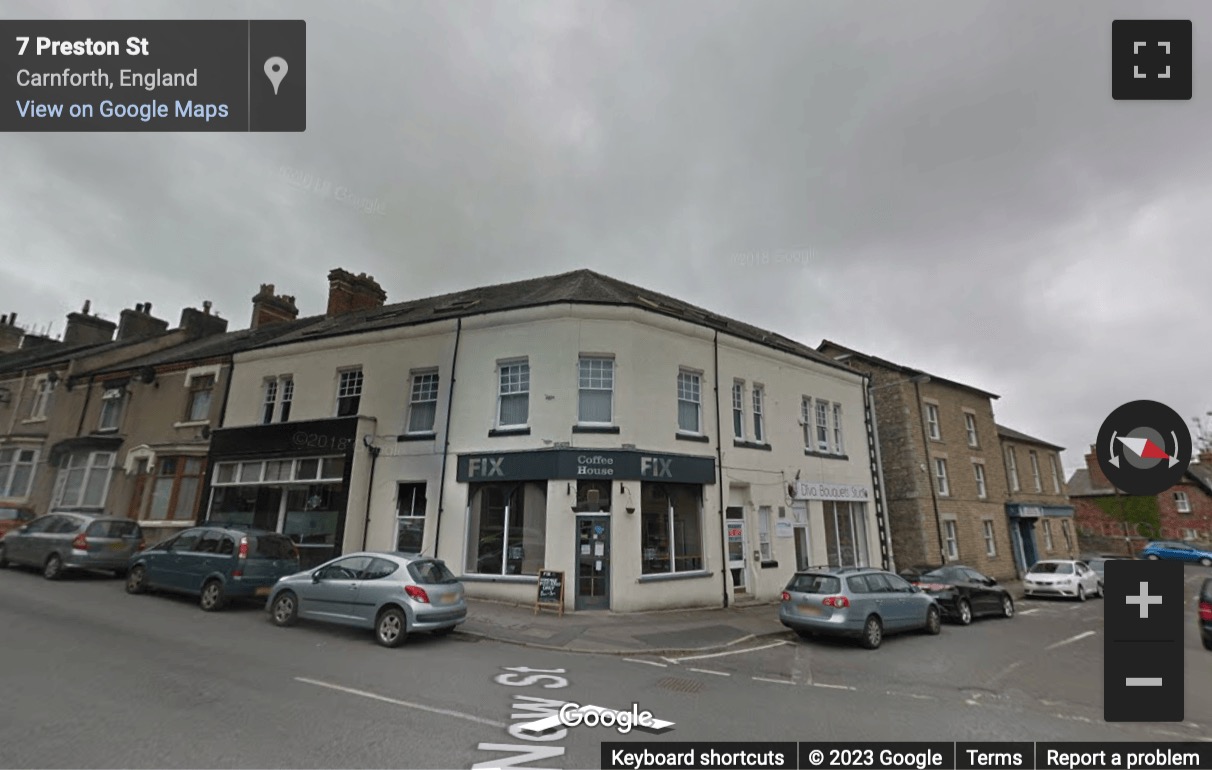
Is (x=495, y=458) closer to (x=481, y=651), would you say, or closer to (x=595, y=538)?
(x=595, y=538)

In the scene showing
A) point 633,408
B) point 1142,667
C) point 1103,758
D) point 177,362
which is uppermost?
point 177,362

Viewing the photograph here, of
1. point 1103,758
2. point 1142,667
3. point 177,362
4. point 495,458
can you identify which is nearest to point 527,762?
point 1142,667

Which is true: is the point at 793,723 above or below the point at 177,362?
below

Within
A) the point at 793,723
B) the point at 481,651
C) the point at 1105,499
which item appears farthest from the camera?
the point at 1105,499

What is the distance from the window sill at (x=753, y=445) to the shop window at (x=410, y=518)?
8.94 meters

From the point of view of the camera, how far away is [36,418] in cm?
2242

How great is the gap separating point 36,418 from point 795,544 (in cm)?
2995

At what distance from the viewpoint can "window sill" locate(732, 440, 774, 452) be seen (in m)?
16.1

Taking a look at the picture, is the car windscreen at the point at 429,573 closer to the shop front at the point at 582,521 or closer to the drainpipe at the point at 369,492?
the shop front at the point at 582,521

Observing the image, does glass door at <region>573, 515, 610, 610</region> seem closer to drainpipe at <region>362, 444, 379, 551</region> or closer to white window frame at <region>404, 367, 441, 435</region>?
white window frame at <region>404, 367, 441, 435</region>

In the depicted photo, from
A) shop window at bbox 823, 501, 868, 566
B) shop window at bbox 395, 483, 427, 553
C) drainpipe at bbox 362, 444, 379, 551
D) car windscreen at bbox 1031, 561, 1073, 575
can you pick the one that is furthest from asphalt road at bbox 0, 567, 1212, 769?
car windscreen at bbox 1031, 561, 1073, 575

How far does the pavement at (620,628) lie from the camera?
9.93 meters

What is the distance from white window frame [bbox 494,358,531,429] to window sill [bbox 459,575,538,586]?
12.1ft

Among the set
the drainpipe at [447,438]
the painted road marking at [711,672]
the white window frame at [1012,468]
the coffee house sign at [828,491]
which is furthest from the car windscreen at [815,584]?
the white window frame at [1012,468]
